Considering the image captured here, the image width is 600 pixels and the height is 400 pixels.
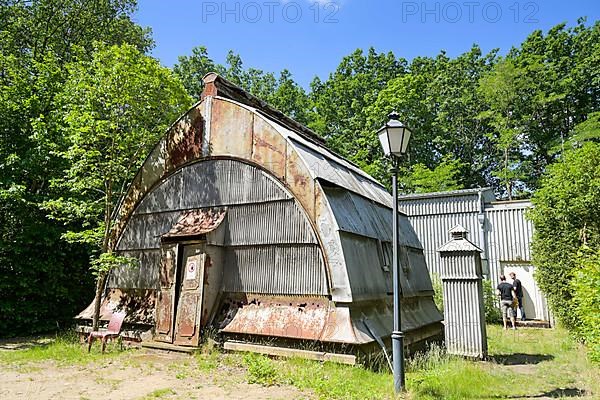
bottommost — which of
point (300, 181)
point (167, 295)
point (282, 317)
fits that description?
point (282, 317)

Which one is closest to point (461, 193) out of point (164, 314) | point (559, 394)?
point (559, 394)

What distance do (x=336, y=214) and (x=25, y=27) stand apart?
20072 millimetres

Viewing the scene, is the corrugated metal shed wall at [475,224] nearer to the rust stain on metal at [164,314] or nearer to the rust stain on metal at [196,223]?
the rust stain on metal at [196,223]

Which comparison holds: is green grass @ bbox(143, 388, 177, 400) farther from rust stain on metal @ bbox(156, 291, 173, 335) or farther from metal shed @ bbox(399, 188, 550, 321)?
metal shed @ bbox(399, 188, 550, 321)

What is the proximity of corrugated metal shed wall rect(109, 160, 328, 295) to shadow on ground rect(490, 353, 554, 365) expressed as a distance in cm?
438

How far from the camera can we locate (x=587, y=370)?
25.4 ft

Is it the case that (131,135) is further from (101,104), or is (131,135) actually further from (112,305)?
(112,305)

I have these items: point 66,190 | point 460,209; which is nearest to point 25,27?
point 66,190

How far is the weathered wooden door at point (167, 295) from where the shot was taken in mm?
9367

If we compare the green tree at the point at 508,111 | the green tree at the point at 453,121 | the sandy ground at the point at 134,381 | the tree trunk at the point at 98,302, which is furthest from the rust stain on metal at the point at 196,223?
the green tree at the point at 508,111

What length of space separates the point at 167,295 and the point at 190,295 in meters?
0.73

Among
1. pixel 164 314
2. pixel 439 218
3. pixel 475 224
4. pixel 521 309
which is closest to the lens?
pixel 164 314

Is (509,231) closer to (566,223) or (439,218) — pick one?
(439,218)

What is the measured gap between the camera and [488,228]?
725 inches
